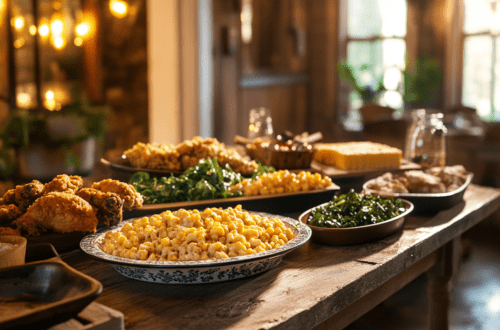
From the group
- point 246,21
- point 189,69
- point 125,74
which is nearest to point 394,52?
point 246,21

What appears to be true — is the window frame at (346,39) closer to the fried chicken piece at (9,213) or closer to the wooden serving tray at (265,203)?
the wooden serving tray at (265,203)

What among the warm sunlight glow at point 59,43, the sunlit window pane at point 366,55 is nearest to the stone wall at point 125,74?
the warm sunlight glow at point 59,43

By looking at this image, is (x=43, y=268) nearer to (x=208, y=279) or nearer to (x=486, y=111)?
(x=208, y=279)

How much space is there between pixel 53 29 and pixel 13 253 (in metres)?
3.92

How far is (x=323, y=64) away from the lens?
7.67m

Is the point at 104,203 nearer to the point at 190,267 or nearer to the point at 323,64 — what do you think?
the point at 190,267

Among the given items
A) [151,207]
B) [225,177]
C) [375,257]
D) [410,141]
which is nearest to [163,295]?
[151,207]

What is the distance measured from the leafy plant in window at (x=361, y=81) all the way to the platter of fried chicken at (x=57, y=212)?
5.76 metres

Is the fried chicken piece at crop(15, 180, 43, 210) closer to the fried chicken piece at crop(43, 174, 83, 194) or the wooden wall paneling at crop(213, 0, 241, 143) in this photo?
the fried chicken piece at crop(43, 174, 83, 194)

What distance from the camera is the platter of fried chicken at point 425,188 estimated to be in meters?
2.07

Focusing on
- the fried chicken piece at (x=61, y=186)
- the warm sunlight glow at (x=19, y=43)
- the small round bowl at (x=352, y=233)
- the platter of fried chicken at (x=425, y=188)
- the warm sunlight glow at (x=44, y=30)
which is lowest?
the small round bowl at (x=352, y=233)

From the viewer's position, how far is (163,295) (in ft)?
4.19

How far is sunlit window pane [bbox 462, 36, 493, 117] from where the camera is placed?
20.5 feet

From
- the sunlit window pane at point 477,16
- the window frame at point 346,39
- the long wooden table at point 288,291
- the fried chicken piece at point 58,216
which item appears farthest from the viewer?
the window frame at point 346,39
